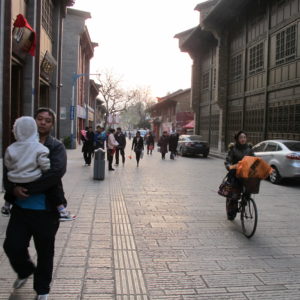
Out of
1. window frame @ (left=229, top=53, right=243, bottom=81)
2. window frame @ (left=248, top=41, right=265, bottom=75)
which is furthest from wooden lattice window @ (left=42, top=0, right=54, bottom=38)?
window frame @ (left=229, top=53, right=243, bottom=81)

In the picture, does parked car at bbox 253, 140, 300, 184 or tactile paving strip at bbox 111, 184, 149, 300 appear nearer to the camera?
tactile paving strip at bbox 111, 184, 149, 300

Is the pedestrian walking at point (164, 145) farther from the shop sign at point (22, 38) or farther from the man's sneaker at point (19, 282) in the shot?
the man's sneaker at point (19, 282)

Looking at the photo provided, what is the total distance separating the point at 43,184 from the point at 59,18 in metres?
17.1

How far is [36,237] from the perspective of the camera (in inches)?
128

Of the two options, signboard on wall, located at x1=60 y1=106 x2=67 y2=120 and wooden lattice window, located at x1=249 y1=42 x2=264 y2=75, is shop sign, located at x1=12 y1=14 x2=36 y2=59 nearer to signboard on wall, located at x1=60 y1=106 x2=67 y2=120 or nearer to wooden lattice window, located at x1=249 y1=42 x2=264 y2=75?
wooden lattice window, located at x1=249 y1=42 x2=264 y2=75

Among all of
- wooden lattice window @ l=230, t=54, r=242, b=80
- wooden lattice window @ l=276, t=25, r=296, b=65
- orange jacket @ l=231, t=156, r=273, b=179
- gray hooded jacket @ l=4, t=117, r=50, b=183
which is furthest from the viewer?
wooden lattice window @ l=230, t=54, r=242, b=80

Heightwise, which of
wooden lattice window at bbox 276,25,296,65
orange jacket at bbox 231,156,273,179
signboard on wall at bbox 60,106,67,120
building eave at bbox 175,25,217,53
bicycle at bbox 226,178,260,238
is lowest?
bicycle at bbox 226,178,260,238

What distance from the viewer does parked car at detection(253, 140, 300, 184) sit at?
11646 millimetres

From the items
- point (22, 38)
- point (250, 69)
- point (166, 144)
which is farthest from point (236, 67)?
point (22, 38)

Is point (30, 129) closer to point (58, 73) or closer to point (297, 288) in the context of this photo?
point (297, 288)

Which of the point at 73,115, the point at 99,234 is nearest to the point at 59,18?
the point at 73,115

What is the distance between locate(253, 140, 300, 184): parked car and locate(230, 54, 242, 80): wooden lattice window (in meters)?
13.4

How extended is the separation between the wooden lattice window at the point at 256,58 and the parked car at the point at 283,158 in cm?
1010

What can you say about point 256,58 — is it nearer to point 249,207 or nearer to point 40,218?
point 249,207
